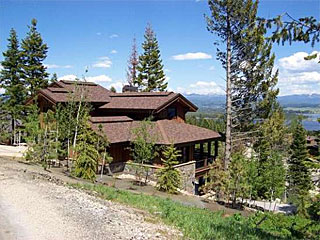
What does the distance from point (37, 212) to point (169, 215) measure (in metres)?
3.73

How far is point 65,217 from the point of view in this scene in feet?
25.7

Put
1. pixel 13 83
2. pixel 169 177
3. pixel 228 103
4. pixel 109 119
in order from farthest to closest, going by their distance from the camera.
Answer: pixel 13 83
pixel 109 119
pixel 228 103
pixel 169 177

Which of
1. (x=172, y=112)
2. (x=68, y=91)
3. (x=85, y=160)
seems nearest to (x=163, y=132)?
(x=172, y=112)

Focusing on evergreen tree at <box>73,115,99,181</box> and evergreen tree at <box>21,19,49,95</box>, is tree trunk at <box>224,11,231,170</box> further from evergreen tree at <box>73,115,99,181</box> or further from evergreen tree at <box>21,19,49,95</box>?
evergreen tree at <box>21,19,49,95</box>

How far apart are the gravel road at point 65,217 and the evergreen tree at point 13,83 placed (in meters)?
23.6

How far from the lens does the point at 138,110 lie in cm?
2406

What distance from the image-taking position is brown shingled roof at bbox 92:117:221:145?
20677 millimetres

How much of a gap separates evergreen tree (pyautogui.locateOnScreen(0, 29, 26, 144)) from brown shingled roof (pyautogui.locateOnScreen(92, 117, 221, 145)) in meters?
15.1

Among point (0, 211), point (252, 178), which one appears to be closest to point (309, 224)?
point (0, 211)

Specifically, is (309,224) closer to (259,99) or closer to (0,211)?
(0,211)

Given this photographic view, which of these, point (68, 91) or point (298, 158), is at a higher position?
point (68, 91)

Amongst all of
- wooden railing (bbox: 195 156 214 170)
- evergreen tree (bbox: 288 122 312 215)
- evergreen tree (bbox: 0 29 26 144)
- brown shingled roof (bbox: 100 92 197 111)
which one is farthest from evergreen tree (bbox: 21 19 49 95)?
evergreen tree (bbox: 288 122 312 215)

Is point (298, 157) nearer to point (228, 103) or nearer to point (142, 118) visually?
point (228, 103)

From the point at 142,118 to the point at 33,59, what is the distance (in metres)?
16.3
